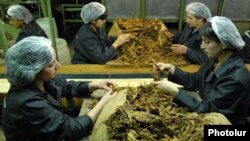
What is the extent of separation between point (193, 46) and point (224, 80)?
5.88 feet

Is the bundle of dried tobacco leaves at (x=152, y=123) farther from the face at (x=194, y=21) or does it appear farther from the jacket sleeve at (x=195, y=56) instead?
the face at (x=194, y=21)

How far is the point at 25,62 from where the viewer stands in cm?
192

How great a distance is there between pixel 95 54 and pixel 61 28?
3.77m

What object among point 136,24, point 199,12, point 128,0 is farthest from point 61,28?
point 199,12

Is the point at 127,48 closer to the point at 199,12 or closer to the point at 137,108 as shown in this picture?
the point at 199,12

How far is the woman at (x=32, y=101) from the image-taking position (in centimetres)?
187

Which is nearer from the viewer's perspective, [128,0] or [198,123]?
[198,123]

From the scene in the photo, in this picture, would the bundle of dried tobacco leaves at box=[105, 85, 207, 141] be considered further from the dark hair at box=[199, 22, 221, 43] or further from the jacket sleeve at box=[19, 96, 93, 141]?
the dark hair at box=[199, 22, 221, 43]

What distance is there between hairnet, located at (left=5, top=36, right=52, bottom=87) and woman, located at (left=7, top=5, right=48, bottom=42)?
7.28 ft

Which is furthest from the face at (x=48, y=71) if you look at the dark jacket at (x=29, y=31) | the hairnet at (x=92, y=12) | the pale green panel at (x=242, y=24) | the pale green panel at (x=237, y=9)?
the pale green panel at (x=242, y=24)

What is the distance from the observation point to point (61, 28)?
7.27m

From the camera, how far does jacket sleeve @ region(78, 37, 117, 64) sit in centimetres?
381

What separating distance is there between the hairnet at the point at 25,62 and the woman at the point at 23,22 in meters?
Result: 2.22

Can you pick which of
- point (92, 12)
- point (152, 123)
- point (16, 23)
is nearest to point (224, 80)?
point (152, 123)
